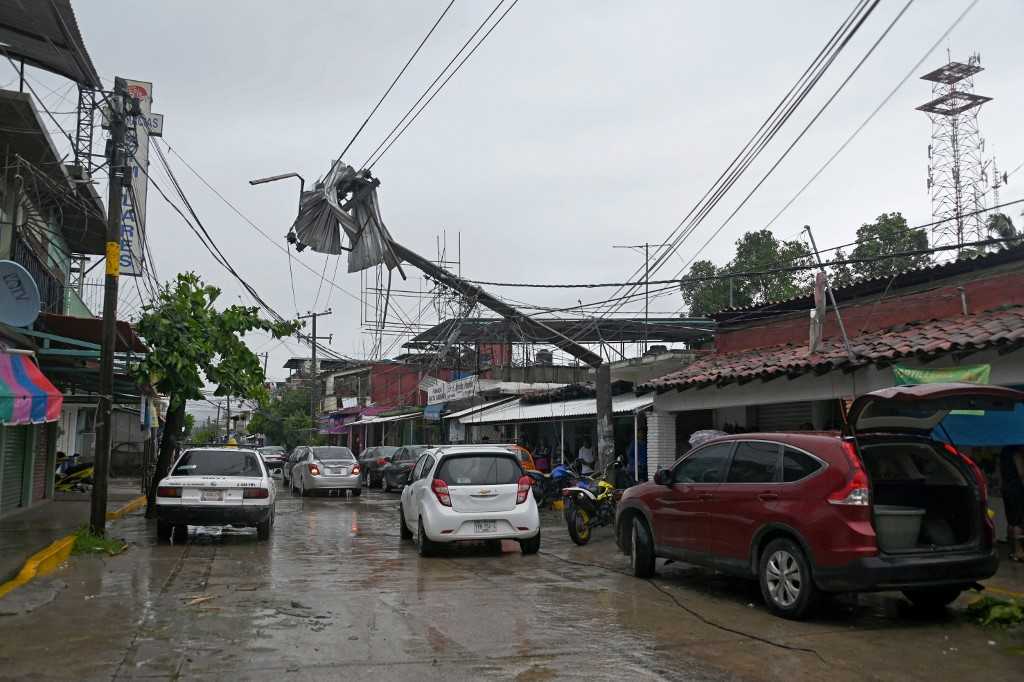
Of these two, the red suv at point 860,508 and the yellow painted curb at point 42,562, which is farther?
the yellow painted curb at point 42,562

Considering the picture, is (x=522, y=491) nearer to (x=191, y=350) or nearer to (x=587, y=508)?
(x=587, y=508)

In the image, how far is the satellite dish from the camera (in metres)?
12.3

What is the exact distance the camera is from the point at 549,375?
117 feet

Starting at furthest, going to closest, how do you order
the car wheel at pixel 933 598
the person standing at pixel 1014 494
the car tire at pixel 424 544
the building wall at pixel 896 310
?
the building wall at pixel 896 310
the car tire at pixel 424 544
the person standing at pixel 1014 494
the car wheel at pixel 933 598

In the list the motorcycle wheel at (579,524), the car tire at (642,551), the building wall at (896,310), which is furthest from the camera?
the motorcycle wheel at (579,524)

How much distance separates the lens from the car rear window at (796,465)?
26.1 feet

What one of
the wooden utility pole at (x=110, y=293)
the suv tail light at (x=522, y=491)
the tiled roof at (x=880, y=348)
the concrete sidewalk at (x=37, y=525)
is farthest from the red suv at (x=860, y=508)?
the wooden utility pole at (x=110, y=293)

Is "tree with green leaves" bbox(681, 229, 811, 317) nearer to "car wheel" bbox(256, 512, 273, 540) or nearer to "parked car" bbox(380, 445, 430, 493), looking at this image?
"parked car" bbox(380, 445, 430, 493)

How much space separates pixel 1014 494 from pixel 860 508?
4864 mm

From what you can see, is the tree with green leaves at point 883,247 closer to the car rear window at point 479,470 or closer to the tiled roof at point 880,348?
the tiled roof at point 880,348

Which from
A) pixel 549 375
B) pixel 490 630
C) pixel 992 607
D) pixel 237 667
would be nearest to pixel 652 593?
pixel 490 630

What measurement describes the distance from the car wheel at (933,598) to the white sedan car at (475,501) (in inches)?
225

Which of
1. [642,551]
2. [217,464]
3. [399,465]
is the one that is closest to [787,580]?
[642,551]

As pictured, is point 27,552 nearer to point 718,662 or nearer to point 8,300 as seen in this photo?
point 8,300
